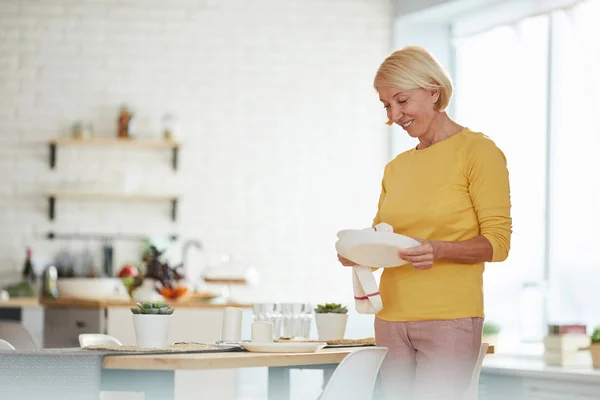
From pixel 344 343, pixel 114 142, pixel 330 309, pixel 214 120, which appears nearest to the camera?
pixel 344 343

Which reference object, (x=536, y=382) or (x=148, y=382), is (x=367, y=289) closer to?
(x=148, y=382)

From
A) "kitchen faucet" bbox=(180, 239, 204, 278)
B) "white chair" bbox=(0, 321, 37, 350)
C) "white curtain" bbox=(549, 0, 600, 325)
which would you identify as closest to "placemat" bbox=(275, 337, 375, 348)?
"white chair" bbox=(0, 321, 37, 350)

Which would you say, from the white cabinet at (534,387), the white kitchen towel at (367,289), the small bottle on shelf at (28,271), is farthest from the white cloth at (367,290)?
the small bottle on shelf at (28,271)

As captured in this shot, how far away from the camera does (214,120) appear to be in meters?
6.70

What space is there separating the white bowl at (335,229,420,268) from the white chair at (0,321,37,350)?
1819 mm

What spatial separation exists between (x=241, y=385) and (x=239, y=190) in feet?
4.51

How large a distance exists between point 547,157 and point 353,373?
Answer: 3.52 metres

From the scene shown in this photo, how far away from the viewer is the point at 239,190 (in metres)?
6.69

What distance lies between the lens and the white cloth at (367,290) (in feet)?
8.20

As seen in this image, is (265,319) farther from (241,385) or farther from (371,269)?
(241,385)

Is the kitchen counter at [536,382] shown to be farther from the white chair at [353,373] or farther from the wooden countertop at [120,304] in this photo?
the white chair at [353,373]

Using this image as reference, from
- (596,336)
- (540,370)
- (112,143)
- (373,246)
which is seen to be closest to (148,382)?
(373,246)

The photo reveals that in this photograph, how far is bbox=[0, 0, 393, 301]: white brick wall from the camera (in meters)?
6.57

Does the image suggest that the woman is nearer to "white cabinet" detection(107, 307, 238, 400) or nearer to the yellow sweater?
the yellow sweater
